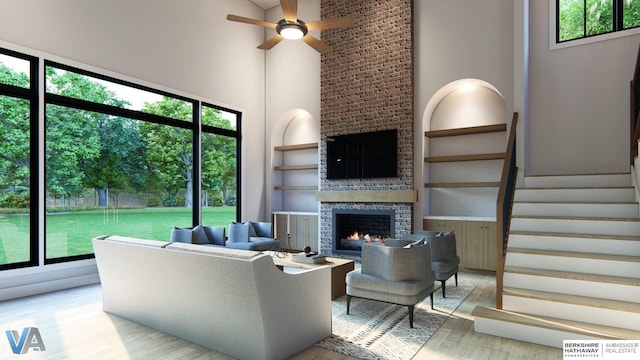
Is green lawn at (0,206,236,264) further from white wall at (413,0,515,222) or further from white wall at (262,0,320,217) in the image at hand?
white wall at (413,0,515,222)

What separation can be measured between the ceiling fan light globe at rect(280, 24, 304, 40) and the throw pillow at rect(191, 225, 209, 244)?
3325 millimetres

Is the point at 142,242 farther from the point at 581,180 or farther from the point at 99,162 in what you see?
the point at 581,180

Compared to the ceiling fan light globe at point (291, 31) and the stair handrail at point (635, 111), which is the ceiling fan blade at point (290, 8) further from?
the stair handrail at point (635, 111)

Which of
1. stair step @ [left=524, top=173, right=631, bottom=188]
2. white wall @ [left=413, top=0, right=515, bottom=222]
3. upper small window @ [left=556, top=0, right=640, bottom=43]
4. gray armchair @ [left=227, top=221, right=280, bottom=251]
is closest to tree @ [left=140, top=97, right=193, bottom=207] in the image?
gray armchair @ [left=227, top=221, right=280, bottom=251]

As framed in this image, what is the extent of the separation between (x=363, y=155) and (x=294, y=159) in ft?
6.75

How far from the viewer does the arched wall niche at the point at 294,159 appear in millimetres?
8273

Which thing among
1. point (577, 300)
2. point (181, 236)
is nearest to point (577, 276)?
point (577, 300)

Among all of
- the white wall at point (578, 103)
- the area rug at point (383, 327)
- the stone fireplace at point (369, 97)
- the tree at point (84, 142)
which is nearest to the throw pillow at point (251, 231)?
the stone fireplace at point (369, 97)

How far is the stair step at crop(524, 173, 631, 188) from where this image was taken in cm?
468

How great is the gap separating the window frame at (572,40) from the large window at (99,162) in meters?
5.97

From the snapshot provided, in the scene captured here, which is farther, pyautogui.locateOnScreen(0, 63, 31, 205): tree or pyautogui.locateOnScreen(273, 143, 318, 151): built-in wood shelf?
pyautogui.locateOnScreen(273, 143, 318, 151): built-in wood shelf

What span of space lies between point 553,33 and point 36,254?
325 inches

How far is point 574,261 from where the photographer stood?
361 centimetres

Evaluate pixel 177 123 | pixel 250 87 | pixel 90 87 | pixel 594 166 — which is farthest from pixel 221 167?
pixel 594 166
